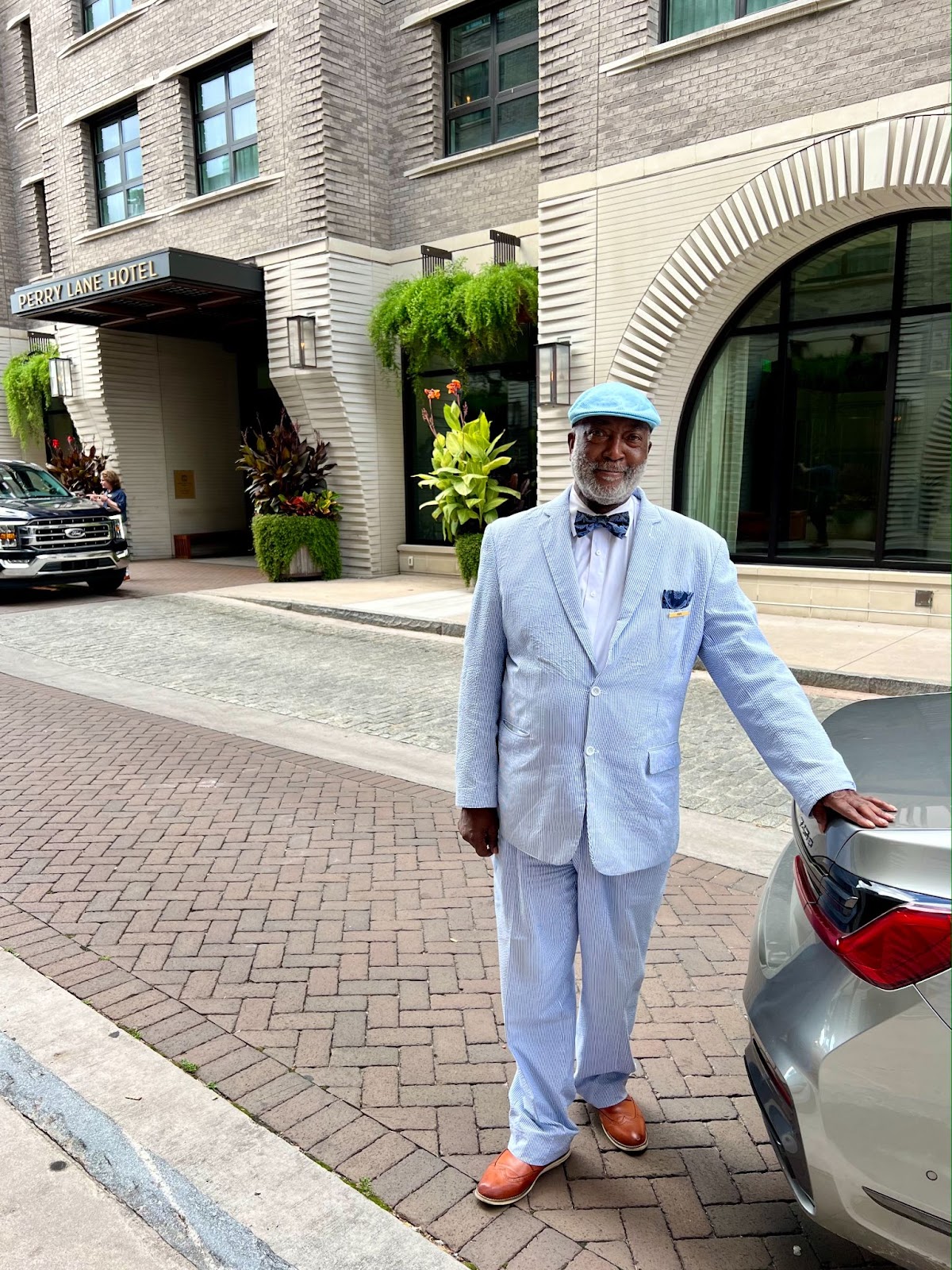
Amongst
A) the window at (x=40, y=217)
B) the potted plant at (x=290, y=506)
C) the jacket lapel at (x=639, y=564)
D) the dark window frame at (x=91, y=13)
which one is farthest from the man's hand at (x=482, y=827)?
the window at (x=40, y=217)

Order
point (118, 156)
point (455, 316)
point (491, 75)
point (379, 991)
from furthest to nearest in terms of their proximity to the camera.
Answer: point (118, 156), point (491, 75), point (455, 316), point (379, 991)

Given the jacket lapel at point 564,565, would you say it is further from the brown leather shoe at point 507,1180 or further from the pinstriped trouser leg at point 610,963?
the brown leather shoe at point 507,1180

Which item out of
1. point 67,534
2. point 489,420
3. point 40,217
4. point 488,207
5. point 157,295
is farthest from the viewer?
point 40,217

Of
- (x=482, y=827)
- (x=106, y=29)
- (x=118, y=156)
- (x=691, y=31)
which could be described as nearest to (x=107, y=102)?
(x=118, y=156)

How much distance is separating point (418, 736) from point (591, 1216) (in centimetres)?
434

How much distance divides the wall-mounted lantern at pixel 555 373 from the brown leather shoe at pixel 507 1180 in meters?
10.1

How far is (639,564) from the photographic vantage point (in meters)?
2.18

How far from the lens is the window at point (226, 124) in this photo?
15.0 metres

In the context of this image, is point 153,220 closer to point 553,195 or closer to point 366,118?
point 366,118

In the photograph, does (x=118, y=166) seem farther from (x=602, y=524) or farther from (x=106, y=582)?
(x=602, y=524)

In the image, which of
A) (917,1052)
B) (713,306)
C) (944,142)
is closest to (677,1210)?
(917,1052)

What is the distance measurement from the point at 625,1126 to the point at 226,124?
1674 centimetres

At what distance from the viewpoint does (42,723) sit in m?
6.90

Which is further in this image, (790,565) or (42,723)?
(790,565)
